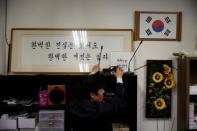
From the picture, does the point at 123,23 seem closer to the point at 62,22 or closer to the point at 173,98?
the point at 62,22

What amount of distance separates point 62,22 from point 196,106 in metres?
1.75

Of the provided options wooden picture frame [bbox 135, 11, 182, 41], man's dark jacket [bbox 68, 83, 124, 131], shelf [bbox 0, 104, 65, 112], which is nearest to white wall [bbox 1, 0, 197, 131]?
wooden picture frame [bbox 135, 11, 182, 41]

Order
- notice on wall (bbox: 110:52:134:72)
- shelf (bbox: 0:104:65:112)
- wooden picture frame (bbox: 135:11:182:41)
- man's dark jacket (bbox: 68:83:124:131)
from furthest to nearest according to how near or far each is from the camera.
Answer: wooden picture frame (bbox: 135:11:182:41) < notice on wall (bbox: 110:52:134:72) < shelf (bbox: 0:104:65:112) < man's dark jacket (bbox: 68:83:124:131)

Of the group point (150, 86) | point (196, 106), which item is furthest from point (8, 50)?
point (196, 106)

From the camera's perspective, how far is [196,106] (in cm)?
274

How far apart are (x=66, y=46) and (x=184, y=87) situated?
53.8 inches

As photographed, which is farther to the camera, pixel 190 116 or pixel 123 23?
pixel 123 23

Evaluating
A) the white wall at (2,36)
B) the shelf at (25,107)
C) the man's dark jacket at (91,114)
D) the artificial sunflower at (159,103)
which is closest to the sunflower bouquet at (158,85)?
the artificial sunflower at (159,103)

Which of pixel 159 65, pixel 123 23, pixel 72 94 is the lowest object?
pixel 72 94

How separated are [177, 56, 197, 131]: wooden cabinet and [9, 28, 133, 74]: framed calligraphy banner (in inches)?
24.2

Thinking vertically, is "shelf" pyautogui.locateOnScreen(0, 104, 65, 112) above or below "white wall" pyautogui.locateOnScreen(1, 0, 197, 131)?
below

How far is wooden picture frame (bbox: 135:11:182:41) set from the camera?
9.62 ft

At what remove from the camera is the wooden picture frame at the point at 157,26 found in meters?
2.93

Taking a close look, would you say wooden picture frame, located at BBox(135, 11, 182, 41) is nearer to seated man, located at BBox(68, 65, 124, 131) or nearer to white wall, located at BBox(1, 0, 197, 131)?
white wall, located at BBox(1, 0, 197, 131)
